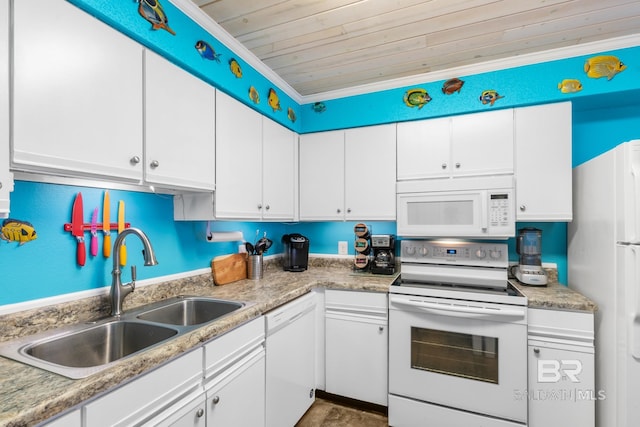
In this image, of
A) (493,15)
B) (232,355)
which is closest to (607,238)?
(493,15)

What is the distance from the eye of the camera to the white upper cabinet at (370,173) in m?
2.35

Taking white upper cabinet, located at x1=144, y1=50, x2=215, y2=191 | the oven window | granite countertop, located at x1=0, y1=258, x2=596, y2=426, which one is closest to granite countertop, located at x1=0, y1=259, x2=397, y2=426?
granite countertop, located at x1=0, y1=258, x2=596, y2=426

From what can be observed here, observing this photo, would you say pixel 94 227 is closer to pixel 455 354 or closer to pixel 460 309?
pixel 460 309

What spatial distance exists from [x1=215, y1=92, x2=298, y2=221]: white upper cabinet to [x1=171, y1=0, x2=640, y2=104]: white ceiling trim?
321 mm

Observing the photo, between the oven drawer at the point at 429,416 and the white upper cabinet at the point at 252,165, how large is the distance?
1521mm

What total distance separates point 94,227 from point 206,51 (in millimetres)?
1055

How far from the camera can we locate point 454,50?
1927 millimetres

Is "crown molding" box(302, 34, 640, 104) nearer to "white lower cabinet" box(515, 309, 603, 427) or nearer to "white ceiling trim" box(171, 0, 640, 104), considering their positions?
"white ceiling trim" box(171, 0, 640, 104)

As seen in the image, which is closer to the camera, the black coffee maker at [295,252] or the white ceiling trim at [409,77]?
the white ceiling trim at [409,77]

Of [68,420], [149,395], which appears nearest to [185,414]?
[149,395]

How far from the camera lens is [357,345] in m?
2.09

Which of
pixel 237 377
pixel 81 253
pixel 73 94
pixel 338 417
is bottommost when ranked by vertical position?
pixel 338 417

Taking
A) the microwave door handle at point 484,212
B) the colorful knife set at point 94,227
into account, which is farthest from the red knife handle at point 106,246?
the microwave door handle at point 484,212

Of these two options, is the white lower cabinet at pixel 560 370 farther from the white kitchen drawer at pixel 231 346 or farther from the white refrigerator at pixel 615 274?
the white kitchen drawer at pixel 231 346
